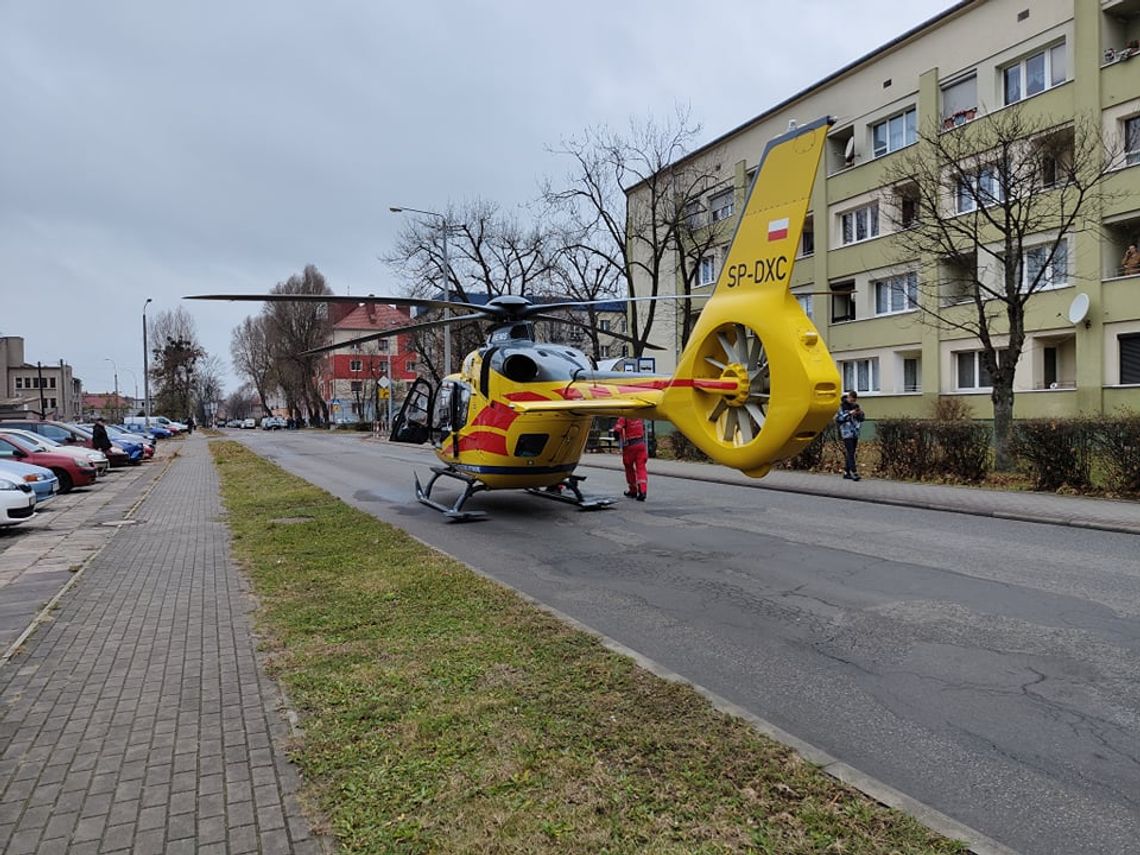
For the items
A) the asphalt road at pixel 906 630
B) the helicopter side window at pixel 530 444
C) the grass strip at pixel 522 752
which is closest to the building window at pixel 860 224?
the asphalt road at pixel 906 630

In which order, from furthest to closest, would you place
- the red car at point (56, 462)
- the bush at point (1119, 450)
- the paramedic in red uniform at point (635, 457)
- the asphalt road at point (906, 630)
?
the red car at point (56, 462) → the paramedic in red uniform at point (635, 457) → the bush at point (1119, 450) → the asphalt road at point (906, 630)

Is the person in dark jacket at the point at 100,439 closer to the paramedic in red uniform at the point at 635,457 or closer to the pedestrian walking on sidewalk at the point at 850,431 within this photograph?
the paramedic in red uniform at the point at 635,457

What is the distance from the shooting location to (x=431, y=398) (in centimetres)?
1425

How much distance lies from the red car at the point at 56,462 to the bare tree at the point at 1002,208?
21.8 metres

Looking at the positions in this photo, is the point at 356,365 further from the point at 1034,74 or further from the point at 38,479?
the point at 1034,74

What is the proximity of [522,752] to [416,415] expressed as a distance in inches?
449

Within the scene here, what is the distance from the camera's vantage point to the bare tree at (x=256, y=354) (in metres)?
86.2

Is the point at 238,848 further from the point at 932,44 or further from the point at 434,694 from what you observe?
the point at 932,44

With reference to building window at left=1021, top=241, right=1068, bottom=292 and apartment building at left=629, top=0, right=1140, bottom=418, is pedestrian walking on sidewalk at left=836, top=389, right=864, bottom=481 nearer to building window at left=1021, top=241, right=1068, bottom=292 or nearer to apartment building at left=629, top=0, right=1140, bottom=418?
apartment building at left=629, top=0, right=1140, bottom=418

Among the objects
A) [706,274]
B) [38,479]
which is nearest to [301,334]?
[706,274]

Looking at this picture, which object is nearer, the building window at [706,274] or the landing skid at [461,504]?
the landing skid at [461,504]

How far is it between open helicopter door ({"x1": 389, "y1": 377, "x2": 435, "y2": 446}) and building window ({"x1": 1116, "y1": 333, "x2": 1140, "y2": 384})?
19.5m

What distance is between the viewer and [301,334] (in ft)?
249

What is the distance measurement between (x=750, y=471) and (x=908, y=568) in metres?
2.72
